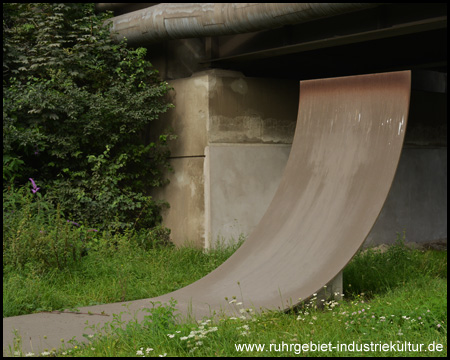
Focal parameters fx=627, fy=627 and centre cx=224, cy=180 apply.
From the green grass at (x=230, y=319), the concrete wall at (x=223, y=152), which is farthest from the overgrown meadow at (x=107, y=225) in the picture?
the concrete wall at (x=223, y=152)

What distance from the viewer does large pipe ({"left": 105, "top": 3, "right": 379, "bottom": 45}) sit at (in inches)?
253

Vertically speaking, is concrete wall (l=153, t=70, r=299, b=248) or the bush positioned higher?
concrete wall (l=153, t=70, r=299, b=248)

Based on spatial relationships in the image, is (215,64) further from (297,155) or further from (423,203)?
(423,203)

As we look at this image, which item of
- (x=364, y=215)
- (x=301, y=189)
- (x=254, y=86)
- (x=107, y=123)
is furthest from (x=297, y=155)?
(x=107, y=123)

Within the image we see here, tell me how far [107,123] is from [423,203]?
197 inches

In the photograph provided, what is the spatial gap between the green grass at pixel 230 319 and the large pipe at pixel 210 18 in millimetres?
2616

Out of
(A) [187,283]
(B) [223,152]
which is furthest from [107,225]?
(A) [187,283]

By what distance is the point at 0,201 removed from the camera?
23.9 feet

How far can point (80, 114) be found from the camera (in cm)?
818

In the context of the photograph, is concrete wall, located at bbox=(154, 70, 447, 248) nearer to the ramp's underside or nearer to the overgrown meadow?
the overgrown meadow

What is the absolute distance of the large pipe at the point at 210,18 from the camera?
6.42 meters

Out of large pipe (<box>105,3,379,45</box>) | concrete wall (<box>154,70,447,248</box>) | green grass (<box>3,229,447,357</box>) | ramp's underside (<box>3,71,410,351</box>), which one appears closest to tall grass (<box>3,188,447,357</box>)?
green grass (<box>3,229,447,357</box>)

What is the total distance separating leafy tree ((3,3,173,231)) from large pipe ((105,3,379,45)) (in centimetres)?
30

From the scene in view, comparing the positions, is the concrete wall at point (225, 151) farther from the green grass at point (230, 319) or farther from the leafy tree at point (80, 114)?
the green grass at point (230, 319)
